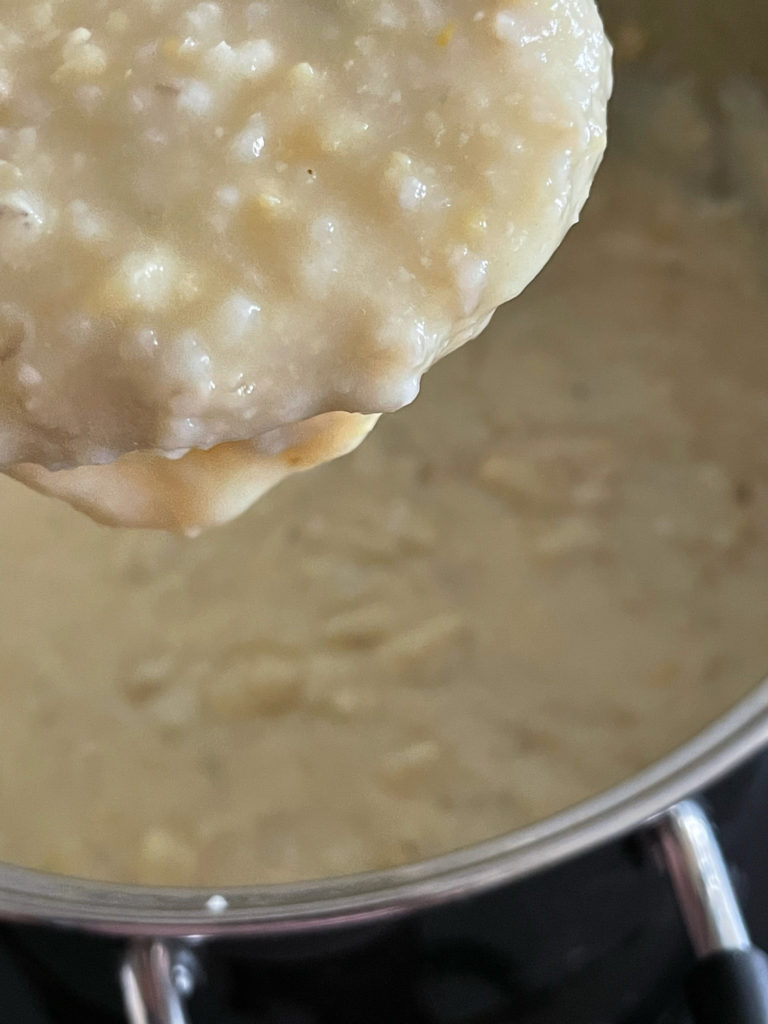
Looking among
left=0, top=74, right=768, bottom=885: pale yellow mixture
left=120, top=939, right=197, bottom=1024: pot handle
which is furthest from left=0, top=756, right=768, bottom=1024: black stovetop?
left=0, top=74, right=768, bottom=885: pale yellow mixture

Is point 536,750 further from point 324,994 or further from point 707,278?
point 707,278

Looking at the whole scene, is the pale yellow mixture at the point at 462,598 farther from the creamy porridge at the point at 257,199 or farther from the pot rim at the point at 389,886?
the creamy porridge at the point at 257,199

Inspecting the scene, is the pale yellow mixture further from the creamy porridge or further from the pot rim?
the creamy porridge

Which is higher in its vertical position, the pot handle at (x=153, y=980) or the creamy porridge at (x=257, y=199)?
the creamy porridge at (x=257, y=199)

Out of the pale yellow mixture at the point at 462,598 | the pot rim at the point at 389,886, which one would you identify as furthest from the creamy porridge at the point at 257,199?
the pale yellow mixture at the point at 462,598

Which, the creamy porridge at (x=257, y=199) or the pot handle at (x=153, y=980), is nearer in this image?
the creamy porridge at (x=257, y=199)

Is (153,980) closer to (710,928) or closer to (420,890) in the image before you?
(420,890)

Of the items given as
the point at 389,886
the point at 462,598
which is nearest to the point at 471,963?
the point at 389,886
